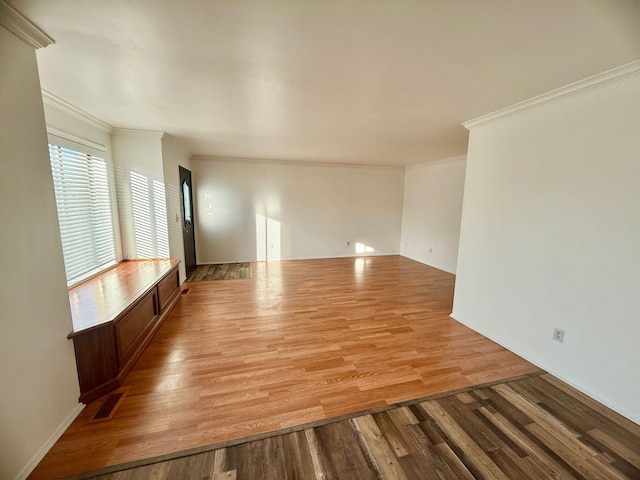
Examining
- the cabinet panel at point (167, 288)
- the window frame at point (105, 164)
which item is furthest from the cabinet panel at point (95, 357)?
the cabinet panel at point (167, 288)

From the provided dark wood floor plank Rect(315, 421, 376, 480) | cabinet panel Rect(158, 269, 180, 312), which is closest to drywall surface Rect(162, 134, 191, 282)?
cabinet panel Rect(158, 269, 180, 312)

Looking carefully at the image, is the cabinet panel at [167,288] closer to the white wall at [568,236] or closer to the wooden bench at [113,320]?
the wooden bench at [113,320]

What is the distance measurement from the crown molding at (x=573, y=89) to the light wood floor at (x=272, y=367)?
233 cm

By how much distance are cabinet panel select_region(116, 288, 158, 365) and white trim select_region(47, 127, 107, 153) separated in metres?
1.71

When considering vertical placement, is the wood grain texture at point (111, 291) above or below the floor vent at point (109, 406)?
above

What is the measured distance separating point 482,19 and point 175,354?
3307 millimetres

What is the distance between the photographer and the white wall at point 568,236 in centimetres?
182

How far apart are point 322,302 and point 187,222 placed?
3188 millimetres

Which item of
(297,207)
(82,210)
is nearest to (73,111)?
(82,210)

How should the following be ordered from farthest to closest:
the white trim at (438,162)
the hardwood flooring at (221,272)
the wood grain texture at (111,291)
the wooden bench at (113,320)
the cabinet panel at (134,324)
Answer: the white trim at (438,162), the hardwood flooring at (221,272), the cabinet panel at (134,324), the wood grain texture at (111,291), the wooden bench at (113,320)

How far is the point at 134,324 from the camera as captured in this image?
2414 millimetres

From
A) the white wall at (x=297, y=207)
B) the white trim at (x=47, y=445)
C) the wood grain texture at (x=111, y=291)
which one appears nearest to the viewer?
the white trim at (x=47, y=445)

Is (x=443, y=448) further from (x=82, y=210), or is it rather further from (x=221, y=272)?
(x=221, y=272)

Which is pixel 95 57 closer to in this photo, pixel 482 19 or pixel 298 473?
pixel 482 19
